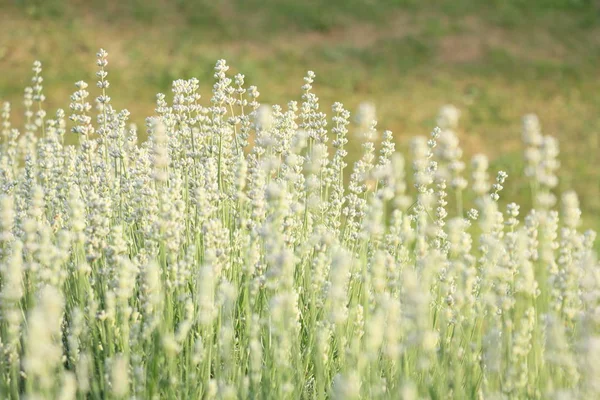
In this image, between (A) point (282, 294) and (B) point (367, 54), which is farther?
(B) point (367, 54)

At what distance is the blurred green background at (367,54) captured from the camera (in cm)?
986

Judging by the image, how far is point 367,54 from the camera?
39.4 feet

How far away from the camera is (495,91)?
35.6 ft

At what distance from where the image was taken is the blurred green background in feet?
32.3

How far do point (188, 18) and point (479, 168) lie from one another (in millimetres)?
11543

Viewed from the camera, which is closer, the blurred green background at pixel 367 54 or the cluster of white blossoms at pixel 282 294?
the cluster of white blossoms at pixel 282 294

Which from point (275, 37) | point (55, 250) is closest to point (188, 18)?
point (275, 37)

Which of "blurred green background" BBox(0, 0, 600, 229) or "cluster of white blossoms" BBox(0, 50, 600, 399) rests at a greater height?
"blurred green background" BBox(0, 0, 600, 229)

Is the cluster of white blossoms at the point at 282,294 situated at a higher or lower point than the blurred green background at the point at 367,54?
lower

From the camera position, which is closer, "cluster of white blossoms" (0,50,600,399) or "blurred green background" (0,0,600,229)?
"cluster of white blossoms" (0,50,600,399)

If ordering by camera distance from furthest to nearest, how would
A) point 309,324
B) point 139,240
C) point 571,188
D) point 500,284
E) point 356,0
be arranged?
point 356,0 < point 571,188 < point 139,240 < point 309,324 < point 500,284

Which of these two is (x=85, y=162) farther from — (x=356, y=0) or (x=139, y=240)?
(x=356, y=0)

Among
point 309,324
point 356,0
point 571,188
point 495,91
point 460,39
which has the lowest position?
point 309,324

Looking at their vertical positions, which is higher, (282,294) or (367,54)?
(367,54)
